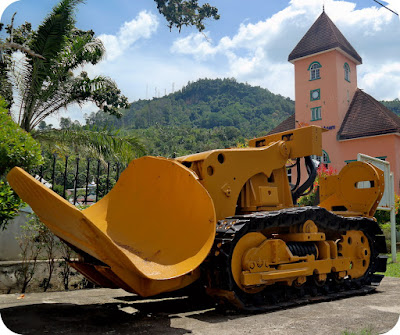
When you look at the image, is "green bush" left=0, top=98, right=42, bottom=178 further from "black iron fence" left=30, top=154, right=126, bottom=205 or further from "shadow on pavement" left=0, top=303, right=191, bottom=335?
"shadow on pavement" left=0, top=303, right=191, bottom=335

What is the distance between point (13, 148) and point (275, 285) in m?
3.69

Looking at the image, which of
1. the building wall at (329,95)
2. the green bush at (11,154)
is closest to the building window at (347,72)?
the building wall at (329,95)

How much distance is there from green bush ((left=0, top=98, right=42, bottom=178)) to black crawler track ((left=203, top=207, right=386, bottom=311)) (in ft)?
8.20

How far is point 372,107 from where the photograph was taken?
832 inches

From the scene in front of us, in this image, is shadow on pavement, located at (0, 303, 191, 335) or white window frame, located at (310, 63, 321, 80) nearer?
shadow on pavement, located at (0, 303, 191, 335)

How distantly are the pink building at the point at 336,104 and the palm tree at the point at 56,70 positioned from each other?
36.6 ft

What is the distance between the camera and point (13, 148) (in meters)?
4.89

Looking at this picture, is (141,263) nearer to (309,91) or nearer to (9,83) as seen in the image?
(9,83)

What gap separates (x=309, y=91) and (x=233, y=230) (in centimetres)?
1835

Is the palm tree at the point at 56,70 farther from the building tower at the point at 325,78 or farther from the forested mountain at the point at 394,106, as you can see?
the forested mountain at the point at 394,106

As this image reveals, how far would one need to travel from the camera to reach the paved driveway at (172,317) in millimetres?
4070

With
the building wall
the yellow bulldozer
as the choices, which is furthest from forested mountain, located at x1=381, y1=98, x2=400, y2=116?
the yellow bulldozer

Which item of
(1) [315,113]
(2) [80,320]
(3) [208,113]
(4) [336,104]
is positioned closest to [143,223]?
(2) [80,320]

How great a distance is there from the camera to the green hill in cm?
2533
